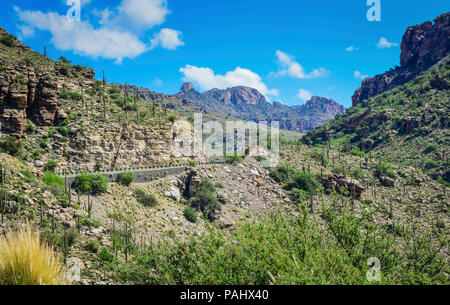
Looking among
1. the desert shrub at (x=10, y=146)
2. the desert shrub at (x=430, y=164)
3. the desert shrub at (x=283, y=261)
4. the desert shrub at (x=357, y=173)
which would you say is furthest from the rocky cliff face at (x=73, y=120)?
the desert shrub at (x=430, y=164)

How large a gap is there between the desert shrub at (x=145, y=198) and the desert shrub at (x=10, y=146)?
9.29m

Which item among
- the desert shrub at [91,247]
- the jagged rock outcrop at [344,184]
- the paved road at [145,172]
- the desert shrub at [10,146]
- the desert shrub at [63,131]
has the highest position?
the desert shrub at [63,131]

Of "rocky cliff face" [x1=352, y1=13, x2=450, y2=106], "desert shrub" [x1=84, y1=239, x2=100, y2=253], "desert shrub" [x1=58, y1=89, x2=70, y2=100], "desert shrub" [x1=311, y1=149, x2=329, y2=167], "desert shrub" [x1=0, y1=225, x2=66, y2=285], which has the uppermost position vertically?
"rocky cliff face" [x1=352, y1=13, x2=450, y2=106]

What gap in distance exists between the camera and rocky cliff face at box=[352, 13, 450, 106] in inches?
3755

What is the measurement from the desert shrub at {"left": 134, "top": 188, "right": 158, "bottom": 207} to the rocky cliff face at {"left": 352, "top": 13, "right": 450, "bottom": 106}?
109770 millimetres

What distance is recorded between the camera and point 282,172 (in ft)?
117

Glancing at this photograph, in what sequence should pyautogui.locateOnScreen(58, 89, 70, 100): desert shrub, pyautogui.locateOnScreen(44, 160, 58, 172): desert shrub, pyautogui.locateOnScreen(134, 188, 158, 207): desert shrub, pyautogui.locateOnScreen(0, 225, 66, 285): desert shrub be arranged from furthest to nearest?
pyautogui.locateOnScreen(58, 89, 70, 100): desert shrub → pyautogui.locateOnScreen(134, 188, 158, 207): desert shrub → pyautogui.locateOnScreen(44, 160, 58, 172): desert shrub → pyautogui.locateOnScreen(0, 225, 66, 285): desert shrub

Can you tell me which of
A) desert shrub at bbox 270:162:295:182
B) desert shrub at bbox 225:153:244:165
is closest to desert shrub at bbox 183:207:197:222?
desert shrub at bbox 225:153:244:165

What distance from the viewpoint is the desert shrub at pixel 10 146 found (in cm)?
1929

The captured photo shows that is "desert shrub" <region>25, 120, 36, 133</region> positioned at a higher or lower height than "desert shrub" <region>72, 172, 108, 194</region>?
higher

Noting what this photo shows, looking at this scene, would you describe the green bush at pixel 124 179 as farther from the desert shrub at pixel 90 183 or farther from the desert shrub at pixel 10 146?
the desert shrub at pixel 10 146

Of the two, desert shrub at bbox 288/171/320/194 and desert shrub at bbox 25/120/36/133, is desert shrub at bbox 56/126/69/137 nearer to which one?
desert shrub at bbox 25/120/36/133
